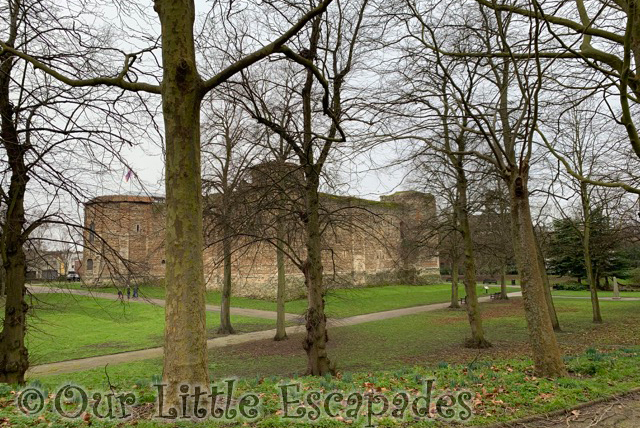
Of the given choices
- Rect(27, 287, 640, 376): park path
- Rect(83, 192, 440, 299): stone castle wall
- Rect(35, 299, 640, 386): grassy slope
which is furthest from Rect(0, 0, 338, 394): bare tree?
Rect(83, 192, 440, 299): stone castle wall

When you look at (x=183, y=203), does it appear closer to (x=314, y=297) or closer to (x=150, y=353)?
(x=314, y=297)

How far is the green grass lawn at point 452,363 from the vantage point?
4.78 metres

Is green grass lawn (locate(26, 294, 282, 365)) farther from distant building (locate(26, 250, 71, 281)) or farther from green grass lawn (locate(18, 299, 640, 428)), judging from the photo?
green grass lawn (locate(18, 299, 640, 428))

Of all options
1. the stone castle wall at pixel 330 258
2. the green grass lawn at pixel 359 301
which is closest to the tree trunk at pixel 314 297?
the green grass lawn at pixel 359 301

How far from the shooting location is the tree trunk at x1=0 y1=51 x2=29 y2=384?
22.6 ft

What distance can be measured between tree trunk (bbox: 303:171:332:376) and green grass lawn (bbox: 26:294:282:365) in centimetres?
522

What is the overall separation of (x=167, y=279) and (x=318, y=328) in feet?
20.6

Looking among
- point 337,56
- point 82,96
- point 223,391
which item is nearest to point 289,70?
point 337,56

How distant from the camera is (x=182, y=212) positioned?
3.80 meters

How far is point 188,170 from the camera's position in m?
3.86

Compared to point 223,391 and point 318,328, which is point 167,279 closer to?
point 223,391

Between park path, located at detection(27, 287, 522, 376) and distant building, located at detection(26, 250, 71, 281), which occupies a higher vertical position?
distant building, located at detection(26, 250, 71, 281)

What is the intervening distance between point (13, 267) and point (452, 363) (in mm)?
9163

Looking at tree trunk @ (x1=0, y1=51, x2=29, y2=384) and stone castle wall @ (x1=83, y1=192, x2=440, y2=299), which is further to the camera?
stone castle wall @ (x1=83, y1=192, x2=440, y2=299)
